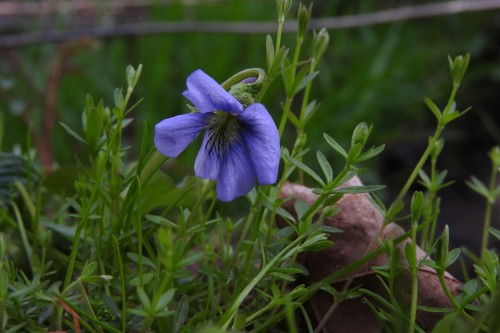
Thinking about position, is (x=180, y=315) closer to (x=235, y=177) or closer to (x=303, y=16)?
(x=235, y=177)

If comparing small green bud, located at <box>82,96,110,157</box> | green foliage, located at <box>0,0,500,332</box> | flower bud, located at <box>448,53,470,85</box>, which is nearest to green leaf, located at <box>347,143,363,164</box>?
green foliage, located at <box>0,0,500,332</box>

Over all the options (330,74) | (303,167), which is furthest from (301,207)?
(330,74)

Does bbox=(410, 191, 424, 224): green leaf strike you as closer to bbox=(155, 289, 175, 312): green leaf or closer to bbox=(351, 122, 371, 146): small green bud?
bbox=(351, 122, 371, 146): small green bud

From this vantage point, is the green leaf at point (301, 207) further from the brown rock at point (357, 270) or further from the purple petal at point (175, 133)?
the purple petal at point (175, 133)

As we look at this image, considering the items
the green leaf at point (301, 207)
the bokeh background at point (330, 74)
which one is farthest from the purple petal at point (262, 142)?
the bokeh background at point (330, 74)

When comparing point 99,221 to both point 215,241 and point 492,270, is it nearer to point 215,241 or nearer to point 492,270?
point 215,241

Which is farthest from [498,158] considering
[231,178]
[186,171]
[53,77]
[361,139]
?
[53,77]
